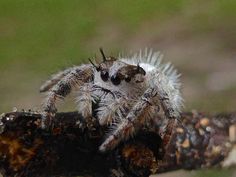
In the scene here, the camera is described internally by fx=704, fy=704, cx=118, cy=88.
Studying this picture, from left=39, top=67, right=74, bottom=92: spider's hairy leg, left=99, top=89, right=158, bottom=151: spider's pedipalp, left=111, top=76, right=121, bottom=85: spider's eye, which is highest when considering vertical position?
left=39, top=67, right=74, bottom=92: spider's hairy leg

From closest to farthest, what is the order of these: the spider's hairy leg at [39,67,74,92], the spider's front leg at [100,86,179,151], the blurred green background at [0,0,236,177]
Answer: the spider's front leg at [100,86,179,151]
the spider's hairy leg at [39,67,74,92]
the blurred green background at [0,0,236,177]

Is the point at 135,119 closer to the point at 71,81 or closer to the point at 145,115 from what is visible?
the point at 145,115

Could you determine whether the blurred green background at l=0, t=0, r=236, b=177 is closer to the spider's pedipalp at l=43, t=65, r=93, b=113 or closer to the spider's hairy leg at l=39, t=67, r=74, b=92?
the spider's hairy leg at l=39, t=67, r=74, b=92

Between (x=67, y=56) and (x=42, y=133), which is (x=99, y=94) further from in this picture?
(x=67, y=56)

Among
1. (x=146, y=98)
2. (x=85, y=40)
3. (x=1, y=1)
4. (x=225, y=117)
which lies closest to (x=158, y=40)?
(x=85, y=40)

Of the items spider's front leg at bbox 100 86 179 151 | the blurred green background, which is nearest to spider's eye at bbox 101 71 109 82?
spider's front leg at bbox 100 86 179 151

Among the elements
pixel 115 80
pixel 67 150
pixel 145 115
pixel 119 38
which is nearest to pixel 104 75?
pixel 115 80

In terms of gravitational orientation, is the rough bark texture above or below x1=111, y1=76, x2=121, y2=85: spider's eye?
below
